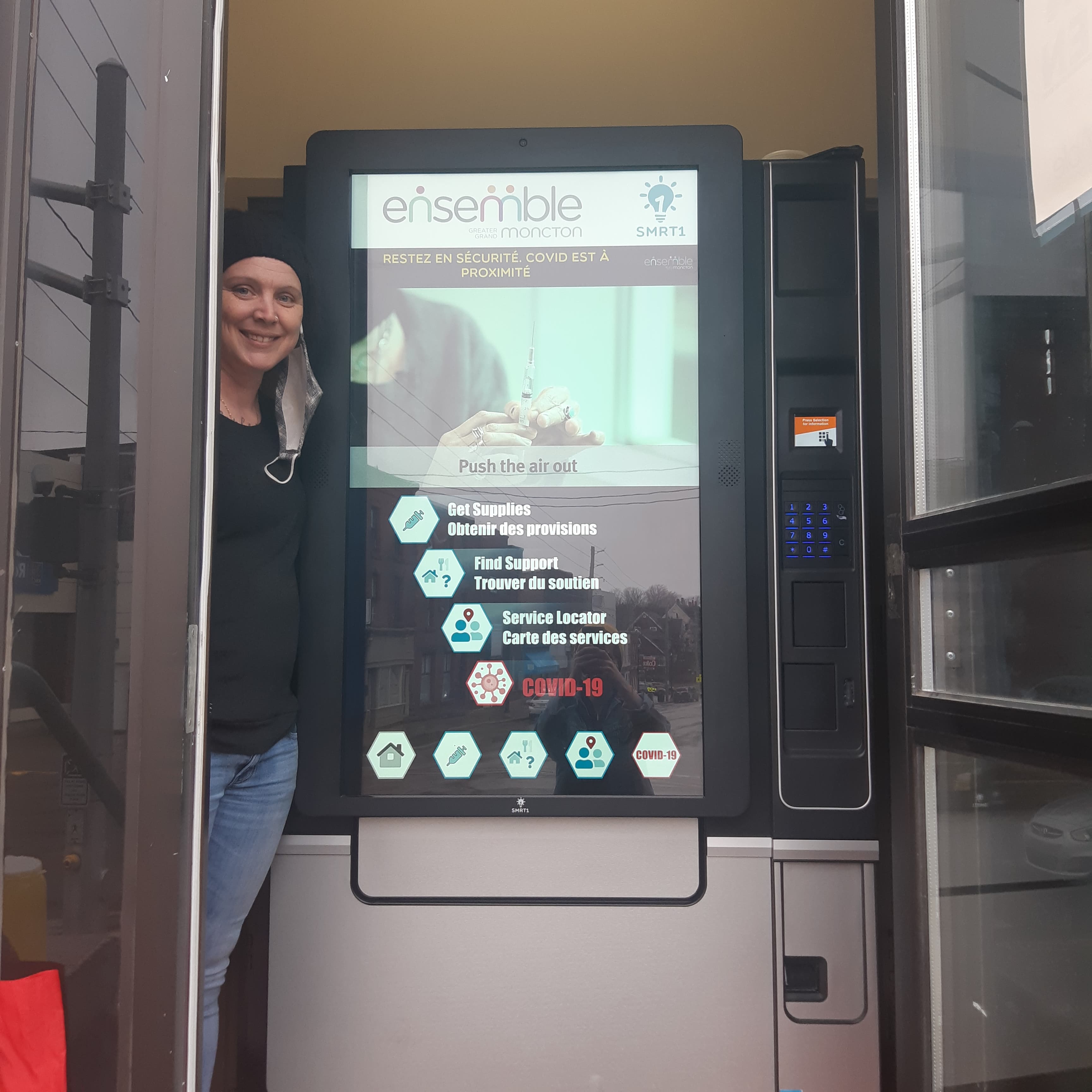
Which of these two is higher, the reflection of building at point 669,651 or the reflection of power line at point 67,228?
the reflection of power line at point 67,228

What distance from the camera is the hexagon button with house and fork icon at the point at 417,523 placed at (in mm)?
1464

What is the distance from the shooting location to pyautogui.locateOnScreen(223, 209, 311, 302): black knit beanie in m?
1.40

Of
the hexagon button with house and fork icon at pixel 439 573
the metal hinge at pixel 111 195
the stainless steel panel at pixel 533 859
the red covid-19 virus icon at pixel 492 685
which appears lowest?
the stainless steel panel at pixel 533 859

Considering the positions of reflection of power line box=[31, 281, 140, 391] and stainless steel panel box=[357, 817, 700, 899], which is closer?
reflection of power line box=[31, 281, 140, 391]

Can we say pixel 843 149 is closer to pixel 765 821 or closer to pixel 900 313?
pixel 900 313

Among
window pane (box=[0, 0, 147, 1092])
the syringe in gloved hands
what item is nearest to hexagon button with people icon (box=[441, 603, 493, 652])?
the syringe in gloved hands

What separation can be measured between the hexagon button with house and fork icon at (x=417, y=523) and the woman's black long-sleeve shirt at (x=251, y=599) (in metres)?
0.18

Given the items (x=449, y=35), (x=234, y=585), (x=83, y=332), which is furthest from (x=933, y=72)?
(x=449, y=35)

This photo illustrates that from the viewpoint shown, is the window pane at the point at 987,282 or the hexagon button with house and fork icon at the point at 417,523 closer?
the window pane at the point at 987,282

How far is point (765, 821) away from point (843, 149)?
45.6 inches

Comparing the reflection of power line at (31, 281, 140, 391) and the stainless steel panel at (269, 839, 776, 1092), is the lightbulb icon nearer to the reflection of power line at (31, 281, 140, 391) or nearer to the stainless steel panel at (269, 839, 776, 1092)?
the reflection of power line at (31, 281, 140, 391)

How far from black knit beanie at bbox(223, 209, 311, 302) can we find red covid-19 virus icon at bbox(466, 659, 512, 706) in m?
0.73

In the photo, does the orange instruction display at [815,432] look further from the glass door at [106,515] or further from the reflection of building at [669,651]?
the glass door at [106,515]

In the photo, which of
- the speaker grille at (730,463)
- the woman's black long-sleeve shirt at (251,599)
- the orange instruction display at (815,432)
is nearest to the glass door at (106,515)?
the woman's black long-sleeve shirt at (251,599)
